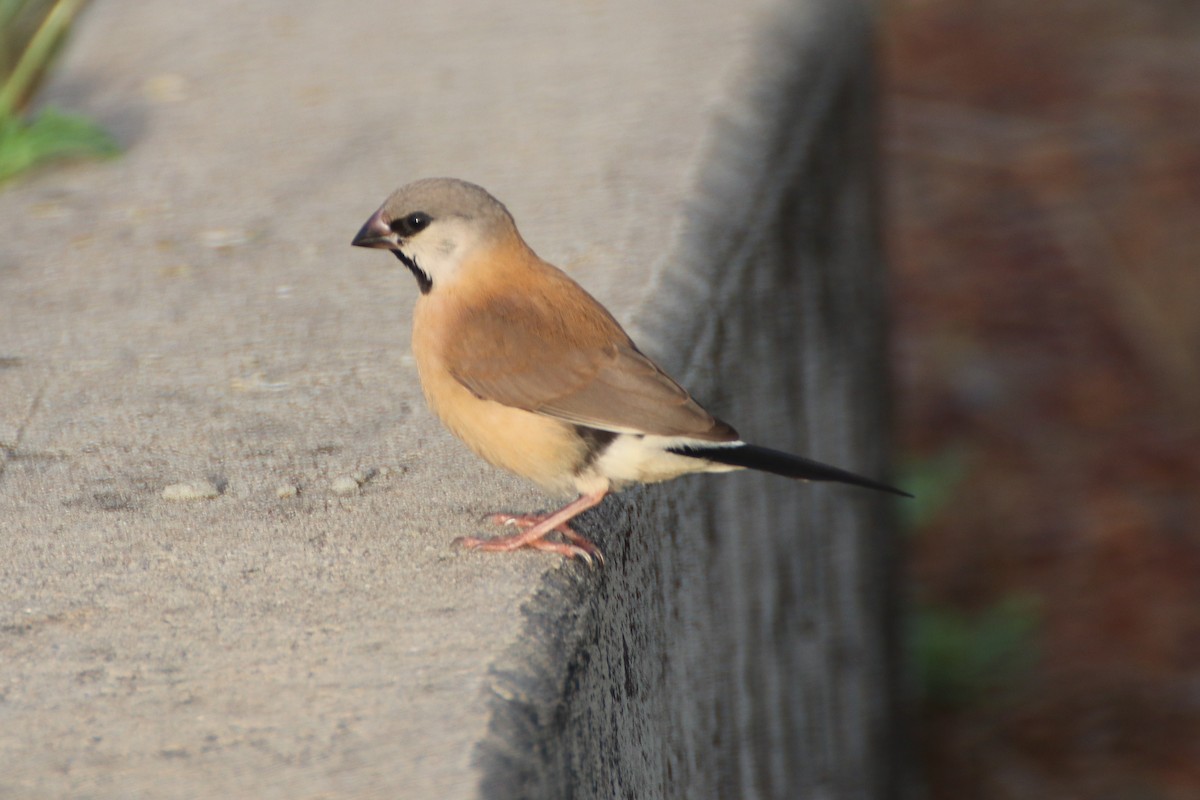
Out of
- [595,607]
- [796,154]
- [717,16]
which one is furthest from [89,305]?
[717,16]

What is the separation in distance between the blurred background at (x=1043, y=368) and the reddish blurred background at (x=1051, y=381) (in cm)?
1

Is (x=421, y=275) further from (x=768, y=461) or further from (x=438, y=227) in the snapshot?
(x=768, y=461)

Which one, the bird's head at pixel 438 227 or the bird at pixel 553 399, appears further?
the bird's head at pixel 438 227

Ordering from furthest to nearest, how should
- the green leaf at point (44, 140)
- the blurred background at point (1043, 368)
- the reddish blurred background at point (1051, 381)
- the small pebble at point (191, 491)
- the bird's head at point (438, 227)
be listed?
the reddish blurred background at point (1051, 381) → the blurred background at point (1043, 368) → the green leaf at point (44, 140) → the bird's head at point (438, 227) → the small pebble at point (191, 491)

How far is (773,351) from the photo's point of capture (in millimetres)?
4387

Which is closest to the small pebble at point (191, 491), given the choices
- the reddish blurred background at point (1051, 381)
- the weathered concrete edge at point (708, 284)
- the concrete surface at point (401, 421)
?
the concrete surface at point (401, 421)

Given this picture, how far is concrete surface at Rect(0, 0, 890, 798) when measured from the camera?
2.14 meters

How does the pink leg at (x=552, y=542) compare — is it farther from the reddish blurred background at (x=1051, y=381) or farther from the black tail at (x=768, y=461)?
the reddish blurred background at (x=1051, y=381)

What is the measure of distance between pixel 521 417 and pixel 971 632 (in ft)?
14.4

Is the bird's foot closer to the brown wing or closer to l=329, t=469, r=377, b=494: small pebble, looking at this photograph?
the brown wing

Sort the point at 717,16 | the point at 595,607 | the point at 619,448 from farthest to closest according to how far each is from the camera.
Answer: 1. the point at 717,16
2. the point at 619,448
3. the point at 595,607

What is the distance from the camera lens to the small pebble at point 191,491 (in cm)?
283

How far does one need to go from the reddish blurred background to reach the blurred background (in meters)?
0.01

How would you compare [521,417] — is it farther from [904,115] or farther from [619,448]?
[904,115]
